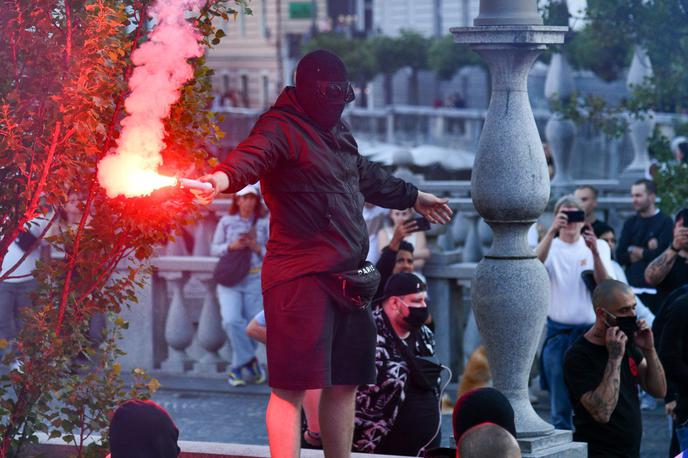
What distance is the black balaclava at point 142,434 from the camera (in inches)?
189

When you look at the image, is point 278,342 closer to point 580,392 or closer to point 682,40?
point 580,392

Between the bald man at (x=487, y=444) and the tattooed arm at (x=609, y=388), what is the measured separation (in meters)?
2.57

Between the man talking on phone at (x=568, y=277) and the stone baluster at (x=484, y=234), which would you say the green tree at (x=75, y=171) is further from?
the stone baluster at (x=484, y=234)

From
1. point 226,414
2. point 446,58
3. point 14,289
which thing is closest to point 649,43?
point 226,414

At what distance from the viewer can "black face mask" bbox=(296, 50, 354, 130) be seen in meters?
5.88

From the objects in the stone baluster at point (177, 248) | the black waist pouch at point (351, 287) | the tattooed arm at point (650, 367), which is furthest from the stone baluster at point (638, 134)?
the black waist pouch at point (351, 287)

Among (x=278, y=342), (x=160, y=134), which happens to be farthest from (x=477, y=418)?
(x=160, y=134)

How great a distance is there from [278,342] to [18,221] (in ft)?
3.57

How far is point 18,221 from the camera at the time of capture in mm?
6043

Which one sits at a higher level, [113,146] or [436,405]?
[113,146]

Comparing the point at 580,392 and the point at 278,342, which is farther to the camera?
the point at 580,392

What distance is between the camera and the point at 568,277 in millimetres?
10219

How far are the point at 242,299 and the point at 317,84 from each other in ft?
22.1

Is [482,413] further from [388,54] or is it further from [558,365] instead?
[388,54]
